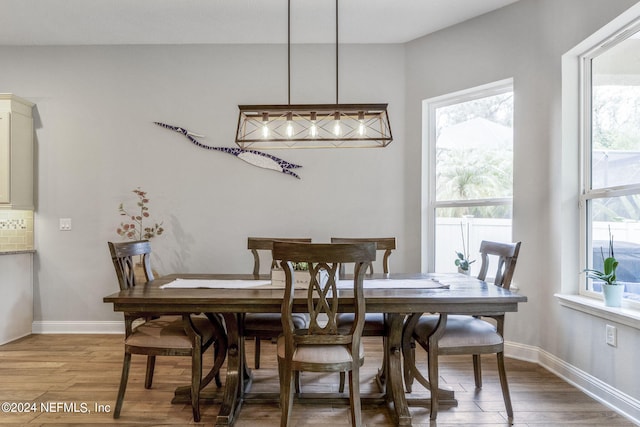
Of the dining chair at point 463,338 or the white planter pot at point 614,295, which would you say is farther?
the white planter pot at point 614,295

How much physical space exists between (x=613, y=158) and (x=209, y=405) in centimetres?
294

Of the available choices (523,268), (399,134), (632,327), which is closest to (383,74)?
(399,134)

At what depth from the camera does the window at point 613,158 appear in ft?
7.83

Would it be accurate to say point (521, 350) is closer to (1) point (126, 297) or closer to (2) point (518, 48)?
(2) point (518, 48)

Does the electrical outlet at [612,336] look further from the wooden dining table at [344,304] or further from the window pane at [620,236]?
the wooden dining table at [344,304]

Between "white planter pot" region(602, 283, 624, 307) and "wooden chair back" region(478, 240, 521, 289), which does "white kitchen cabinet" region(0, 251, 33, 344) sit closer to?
"wooden chair back" region(478, 240, 521, 289)

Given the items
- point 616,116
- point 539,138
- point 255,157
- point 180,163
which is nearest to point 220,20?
point 255,157

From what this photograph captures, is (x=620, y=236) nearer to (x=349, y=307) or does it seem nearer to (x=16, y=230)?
(x=349, y=307)

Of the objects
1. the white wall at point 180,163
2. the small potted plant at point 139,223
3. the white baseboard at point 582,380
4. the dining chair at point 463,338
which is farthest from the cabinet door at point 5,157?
the white baseboard at point 582,380

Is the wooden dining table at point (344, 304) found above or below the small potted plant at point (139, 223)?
below

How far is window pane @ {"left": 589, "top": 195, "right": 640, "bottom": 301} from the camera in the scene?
2.37 metres

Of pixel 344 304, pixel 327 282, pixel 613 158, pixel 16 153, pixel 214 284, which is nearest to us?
pixel 327 282

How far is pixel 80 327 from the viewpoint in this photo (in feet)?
12.8

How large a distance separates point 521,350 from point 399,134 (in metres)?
2.15
